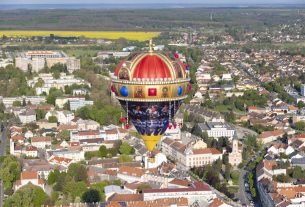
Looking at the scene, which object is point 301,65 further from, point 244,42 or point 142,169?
point 142,169

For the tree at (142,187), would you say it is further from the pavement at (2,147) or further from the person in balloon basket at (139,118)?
the person in balloon basket at (139,118)

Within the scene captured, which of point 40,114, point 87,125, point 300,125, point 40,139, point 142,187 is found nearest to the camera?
point 142,187

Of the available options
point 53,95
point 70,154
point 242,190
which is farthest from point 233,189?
point 53,95

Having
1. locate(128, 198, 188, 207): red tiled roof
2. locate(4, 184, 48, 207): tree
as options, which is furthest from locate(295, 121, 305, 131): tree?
locate(4, 184, 48, 207): tree

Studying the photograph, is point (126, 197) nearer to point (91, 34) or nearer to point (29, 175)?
point (29, 175)

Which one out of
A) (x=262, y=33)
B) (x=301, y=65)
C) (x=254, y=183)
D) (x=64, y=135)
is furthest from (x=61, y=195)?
(x=262, y=33)

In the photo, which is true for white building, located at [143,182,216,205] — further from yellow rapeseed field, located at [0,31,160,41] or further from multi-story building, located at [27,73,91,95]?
yellow rapeseed field, located at [0,31,160,41]
